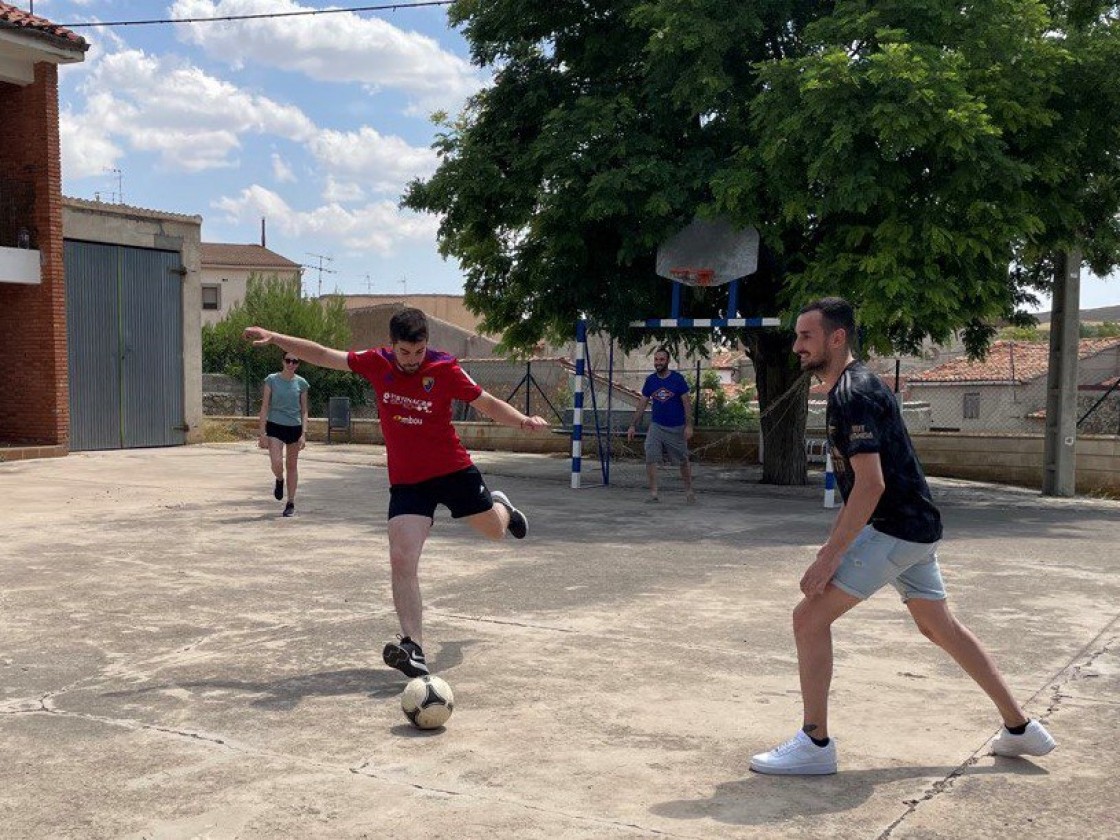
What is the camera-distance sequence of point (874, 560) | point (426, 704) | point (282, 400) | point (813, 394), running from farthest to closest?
point (813, 394) < point (282, 400) < point (426, 704) < point (874, 560)

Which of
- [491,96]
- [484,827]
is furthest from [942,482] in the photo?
[484,827]

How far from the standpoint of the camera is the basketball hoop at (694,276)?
15227 mm

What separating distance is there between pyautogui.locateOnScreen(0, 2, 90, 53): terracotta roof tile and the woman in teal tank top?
33.0ft

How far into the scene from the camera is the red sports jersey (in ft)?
19.5

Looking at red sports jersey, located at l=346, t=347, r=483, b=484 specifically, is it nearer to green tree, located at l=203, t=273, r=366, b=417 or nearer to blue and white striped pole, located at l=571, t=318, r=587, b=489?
blue and white striped pole, located at l=571, t=318, r=587, b=489

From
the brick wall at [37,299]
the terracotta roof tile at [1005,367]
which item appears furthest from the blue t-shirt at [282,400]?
the terracotta roof tile at [1005,367]

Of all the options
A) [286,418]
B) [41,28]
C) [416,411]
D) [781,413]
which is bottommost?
[781,413]

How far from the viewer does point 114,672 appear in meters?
5.82

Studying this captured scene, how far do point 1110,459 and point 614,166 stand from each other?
8183 millimetres

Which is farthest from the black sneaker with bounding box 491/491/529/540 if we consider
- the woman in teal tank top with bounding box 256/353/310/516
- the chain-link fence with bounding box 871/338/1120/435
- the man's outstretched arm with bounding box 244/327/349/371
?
the chain-link fence with bounding box 871/338/1120/435

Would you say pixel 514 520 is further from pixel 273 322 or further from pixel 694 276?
pixel 273 322

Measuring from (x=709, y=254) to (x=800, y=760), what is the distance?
37.3 feet

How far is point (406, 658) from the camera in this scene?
5484 millimetres

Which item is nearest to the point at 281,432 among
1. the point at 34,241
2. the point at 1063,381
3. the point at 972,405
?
the point at 34,241
